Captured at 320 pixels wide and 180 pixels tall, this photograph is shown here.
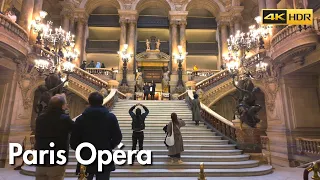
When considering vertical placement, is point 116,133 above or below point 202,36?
below

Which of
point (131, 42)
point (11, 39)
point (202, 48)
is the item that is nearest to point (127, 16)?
point (131, 42)

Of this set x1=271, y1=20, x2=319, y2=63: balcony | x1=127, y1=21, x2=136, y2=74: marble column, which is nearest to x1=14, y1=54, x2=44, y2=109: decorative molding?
x1=127, y1=21, x2=136, y2=74: marble column

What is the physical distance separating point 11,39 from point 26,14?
12.4ft

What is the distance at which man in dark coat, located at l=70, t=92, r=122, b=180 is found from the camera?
99.3 inches

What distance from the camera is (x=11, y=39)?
916 centimetres

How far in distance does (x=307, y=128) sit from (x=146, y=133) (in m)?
8.71

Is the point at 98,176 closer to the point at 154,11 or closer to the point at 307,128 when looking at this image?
the point at 307,128

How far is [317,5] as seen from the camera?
1333 centimetres

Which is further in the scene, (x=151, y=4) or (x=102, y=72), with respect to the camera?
(x=151, y=4)

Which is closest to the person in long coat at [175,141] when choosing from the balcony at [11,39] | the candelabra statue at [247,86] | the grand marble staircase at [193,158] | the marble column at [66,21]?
the grand marble staircase at [193,158]

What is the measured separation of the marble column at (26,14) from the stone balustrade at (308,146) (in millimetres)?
15767

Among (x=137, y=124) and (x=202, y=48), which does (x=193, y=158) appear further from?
(x=202, y=48)

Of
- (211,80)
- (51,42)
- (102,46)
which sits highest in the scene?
(102,46)

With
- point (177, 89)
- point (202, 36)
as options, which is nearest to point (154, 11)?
point (202, 36)
